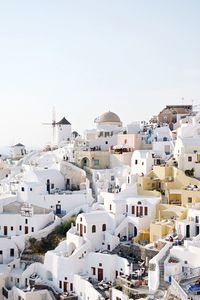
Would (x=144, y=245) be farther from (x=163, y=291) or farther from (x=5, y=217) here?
(x=5, y=217)

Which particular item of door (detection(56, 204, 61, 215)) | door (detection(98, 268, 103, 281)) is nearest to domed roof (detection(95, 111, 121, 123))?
door (detection(56, 204, 61, 215))

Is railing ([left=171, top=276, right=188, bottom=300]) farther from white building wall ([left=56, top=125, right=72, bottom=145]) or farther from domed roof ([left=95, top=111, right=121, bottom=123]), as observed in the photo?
white building wall ([left=56, top=125, right=72, bottom=145])

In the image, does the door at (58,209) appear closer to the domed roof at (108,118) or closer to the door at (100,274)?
the door at (100,274)

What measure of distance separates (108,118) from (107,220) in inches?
847

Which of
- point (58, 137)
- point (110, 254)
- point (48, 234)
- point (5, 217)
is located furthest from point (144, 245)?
point (58, 137)

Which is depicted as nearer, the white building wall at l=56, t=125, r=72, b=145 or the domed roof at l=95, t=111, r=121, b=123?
the domed roof at l=95, t=111, r=121, b=123

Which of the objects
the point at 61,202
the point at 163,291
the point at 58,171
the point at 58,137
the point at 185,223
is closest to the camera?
the point at 163,291

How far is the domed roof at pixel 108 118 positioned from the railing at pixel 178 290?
29.7 metres

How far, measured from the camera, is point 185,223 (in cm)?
3112

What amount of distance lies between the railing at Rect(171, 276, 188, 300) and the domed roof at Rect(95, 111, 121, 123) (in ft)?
97.5

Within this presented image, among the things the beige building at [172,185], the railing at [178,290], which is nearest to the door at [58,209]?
the beige building at [172,185]

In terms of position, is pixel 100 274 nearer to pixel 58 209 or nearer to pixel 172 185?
pixel 172 185

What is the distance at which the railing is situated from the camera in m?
24.2

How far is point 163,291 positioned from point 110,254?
5.60m
